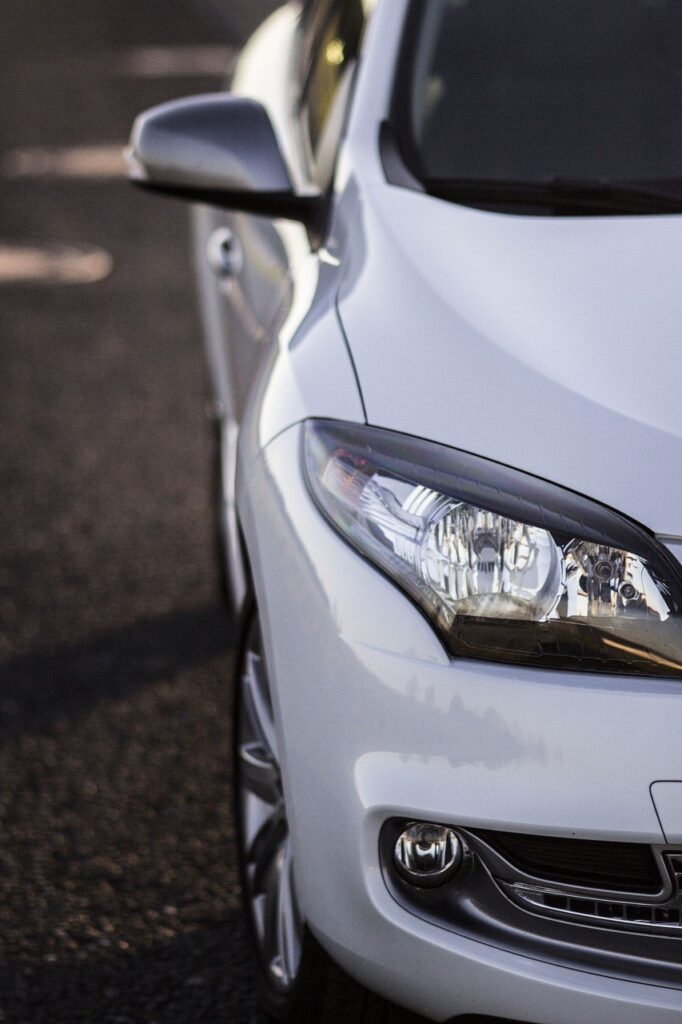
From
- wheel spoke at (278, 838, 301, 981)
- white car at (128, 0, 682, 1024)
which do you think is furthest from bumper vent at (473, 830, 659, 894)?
wheel spoke at (278, 838, 301, 981)

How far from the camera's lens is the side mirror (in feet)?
9.15

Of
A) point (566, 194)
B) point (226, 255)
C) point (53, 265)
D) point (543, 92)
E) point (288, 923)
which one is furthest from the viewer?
point (53, 265)

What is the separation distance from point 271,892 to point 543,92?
5.03 ft

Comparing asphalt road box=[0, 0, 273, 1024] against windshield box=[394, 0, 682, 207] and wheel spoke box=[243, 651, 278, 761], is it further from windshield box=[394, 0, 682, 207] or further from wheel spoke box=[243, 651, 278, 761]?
windshield box=[394, 0, 682, 207]

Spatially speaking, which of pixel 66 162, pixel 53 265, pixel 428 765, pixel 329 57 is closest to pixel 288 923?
pixel 428 765

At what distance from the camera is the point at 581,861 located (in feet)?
5.95

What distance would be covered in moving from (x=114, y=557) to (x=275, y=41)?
1.63 meters

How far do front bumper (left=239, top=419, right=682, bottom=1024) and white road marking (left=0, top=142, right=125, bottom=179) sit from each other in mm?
7748

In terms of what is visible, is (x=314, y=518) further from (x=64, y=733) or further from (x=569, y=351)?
(x=64, y=733)

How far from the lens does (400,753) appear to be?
182 centimetres

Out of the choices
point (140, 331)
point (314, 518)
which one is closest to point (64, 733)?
point (314, 518)

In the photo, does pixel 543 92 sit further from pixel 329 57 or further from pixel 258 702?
pixel 258 702

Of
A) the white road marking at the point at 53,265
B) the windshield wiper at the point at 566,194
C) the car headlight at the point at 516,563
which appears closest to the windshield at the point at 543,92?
the windshield wiper at the point at 566,194

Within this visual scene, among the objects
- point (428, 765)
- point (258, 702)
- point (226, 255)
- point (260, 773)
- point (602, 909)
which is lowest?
point (260, 773)
